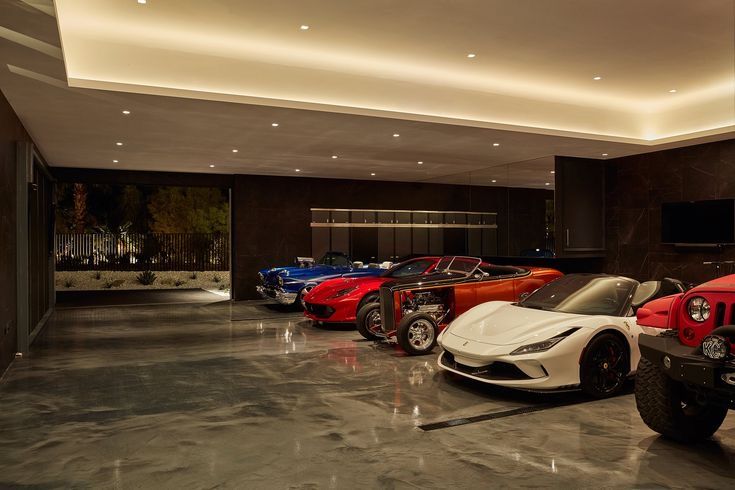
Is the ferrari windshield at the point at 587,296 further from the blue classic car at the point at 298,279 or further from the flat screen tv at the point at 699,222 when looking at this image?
the flat screen tv at the point at 699,222

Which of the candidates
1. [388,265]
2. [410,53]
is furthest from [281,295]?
[410,53]

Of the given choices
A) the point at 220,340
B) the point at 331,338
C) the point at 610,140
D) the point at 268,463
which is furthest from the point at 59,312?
the point at 610,140

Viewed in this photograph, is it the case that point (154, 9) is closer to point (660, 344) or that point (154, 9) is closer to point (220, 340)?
point (220, 340)

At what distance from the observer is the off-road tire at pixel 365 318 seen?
8336 mm

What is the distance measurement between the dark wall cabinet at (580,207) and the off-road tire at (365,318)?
596cm

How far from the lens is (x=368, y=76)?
8.22m

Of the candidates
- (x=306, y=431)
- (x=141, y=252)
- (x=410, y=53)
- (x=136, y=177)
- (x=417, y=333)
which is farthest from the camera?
(x=141, y=252)

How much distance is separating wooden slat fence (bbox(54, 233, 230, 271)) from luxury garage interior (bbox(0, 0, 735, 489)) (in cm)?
458

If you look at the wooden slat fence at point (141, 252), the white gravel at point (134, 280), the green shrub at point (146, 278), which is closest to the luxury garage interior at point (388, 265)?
the white gravel at point (134, 280)

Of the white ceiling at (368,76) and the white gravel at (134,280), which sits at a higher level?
the white ceiling at (368,76)

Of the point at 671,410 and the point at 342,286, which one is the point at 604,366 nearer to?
the point at 671,410

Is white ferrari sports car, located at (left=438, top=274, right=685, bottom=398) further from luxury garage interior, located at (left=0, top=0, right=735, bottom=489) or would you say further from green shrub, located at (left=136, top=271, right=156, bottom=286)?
green shrub, located at (left=136, top=271, right=156, bottom=286)

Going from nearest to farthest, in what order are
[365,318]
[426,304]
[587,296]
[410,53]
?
[587,296] < [410,53] < [426,304] < [365,318]

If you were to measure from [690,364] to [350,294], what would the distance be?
6510 mm
